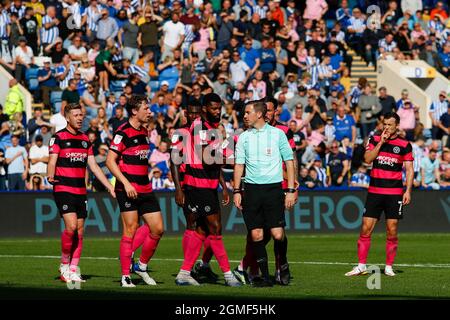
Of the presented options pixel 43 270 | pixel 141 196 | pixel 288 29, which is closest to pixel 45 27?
pixel 288 29

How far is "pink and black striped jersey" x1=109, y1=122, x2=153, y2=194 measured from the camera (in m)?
15.4

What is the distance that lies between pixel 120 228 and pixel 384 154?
431 inches

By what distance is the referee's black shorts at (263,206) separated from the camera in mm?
14930

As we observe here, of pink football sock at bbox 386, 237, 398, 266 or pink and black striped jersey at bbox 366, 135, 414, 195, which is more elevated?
pink and black striped jersey at bbox 366, 135, 414, 195

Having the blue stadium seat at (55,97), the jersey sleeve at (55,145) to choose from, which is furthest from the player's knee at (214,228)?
the blue stadium seat at (55,97)

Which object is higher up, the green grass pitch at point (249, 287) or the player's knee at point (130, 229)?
the player's knee at point (130, 229)

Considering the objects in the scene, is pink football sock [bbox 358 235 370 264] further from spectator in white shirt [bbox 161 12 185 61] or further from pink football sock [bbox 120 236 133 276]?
spectator in white shirt [bbox 161 12 185 61]

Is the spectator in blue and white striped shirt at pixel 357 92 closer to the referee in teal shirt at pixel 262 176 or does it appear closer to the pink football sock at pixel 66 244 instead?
the pink football sock at pixel 66 244

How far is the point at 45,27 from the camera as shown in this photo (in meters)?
32.7

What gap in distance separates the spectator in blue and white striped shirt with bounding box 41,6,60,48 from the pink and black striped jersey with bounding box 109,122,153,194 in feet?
58.9

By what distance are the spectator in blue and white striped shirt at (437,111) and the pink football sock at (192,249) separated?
1986 cm

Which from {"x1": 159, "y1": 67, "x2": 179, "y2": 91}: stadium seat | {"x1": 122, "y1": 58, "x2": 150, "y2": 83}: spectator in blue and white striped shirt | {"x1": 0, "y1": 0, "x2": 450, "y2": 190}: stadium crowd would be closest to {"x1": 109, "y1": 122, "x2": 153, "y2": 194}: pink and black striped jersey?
{"x1": 0, "y1": 0, "x2": 450, "y2": 190}: stadium crowd

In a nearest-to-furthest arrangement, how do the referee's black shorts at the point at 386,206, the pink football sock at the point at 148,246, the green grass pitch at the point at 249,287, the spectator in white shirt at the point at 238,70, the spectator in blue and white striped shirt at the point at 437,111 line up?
the green grass pitch at the point at 249,287
the pink football sock at the point at 148,246
the referee's black shorts at the point at 386,206
the spectator in white shirt at the point at 238,70
the spectator in blue and white striped shirt at the point at 437,111

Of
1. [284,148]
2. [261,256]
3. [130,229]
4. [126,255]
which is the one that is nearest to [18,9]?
[130,229]
